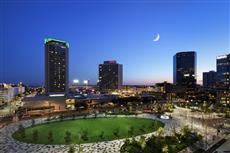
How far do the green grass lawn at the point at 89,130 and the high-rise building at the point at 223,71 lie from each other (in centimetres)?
11004

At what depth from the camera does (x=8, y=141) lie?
34031mm

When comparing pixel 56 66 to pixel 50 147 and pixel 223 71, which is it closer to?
pixel 223 71

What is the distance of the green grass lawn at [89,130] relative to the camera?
1372 inches

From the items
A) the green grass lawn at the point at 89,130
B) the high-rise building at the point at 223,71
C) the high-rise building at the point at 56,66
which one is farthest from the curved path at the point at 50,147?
the high-rise building at the point at 223,71

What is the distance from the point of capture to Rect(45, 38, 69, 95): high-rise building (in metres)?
157

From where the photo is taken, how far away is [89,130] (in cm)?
4166

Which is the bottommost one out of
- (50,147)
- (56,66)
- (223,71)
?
(50,147)

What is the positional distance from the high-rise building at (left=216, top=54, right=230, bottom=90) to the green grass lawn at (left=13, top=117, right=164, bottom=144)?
110m

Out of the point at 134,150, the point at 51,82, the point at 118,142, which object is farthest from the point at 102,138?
the point at 51,82

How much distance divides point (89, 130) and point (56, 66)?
127545 millimetres

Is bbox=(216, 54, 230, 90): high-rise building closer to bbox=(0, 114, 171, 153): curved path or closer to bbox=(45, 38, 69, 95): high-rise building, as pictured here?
bbox=(45, 38, 69, 95): high-rise building

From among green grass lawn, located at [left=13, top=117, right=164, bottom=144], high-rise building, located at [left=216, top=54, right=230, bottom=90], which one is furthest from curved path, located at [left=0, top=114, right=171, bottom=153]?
high-rise building, located at [left=216, top=54, right=230, bottom=90]

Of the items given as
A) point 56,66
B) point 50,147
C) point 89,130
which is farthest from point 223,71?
point 50,147

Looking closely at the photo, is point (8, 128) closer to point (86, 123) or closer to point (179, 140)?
point (86, 123)
